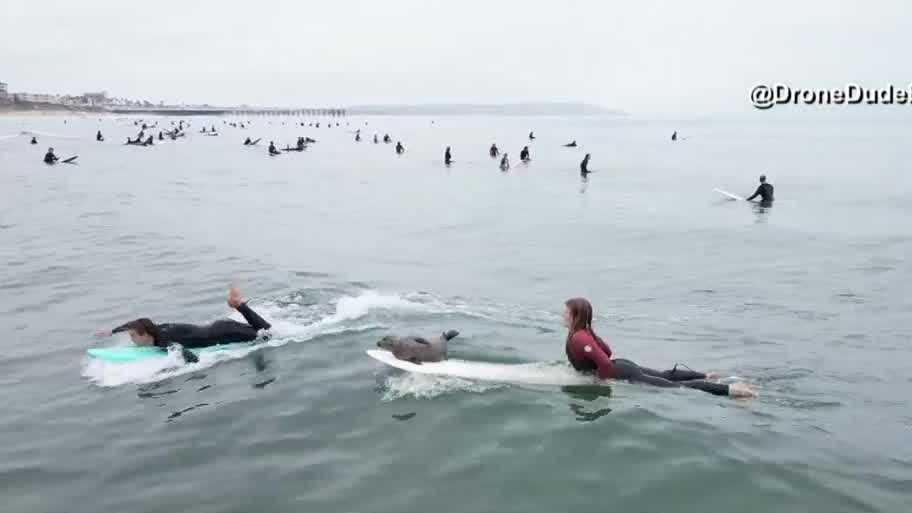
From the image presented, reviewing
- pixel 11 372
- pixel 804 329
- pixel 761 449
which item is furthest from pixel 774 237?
pixel 11 372

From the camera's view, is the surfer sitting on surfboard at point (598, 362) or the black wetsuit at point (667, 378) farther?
the surfer sitting on surfboard at point (598, 362)

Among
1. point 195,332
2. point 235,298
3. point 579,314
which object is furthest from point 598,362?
point 195,332

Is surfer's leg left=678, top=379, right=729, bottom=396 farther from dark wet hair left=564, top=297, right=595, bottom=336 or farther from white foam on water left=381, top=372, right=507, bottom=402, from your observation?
white foam on water left=381, top=372, right=507, bottom=402

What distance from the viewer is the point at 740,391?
453 inches

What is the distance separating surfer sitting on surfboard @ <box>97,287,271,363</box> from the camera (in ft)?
44.3

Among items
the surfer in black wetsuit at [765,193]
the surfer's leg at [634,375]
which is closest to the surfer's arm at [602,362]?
the surfer's leg at [634,375]

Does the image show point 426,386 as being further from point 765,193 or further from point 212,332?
point 765,193

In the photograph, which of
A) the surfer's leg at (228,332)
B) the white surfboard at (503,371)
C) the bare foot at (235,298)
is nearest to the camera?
the white surfboard at (503,371)

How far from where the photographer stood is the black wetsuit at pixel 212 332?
13.9 m

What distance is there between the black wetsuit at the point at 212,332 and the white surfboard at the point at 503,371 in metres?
3.06

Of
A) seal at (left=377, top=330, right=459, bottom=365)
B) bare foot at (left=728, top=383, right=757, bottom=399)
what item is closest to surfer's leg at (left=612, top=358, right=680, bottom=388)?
bare foot at (left=728, top=383, right=757, bottom=399)

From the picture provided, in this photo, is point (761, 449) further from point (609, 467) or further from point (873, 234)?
point (873, 234)

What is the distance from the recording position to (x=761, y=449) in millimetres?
10016

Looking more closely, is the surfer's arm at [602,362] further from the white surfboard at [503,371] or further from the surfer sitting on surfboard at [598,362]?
the white surfboard at [503,371]
